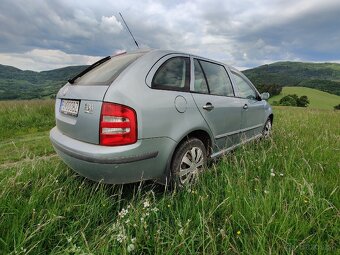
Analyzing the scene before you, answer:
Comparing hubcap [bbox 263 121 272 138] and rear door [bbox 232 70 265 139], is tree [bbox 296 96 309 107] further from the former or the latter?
rear door [bbox 232 70 265 139]

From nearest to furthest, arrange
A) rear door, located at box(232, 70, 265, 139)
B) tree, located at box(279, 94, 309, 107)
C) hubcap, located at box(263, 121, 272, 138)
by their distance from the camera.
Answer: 1. rear door, located at box(232, 70, 265, 139)
2. hubcap, located at box(263, 121, 272, 138)
3. tree, located at box(279, 94, 309, 107)

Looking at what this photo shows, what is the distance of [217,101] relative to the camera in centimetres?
362

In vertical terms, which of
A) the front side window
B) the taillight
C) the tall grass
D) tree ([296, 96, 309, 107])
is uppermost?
the front side window

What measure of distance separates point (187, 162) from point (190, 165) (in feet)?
0.24

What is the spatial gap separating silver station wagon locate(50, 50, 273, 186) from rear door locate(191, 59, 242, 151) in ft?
0.05

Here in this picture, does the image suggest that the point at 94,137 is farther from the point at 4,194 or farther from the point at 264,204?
the point at 264,204

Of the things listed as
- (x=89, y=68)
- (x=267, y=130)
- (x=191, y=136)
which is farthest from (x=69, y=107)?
(x=267, y=130)

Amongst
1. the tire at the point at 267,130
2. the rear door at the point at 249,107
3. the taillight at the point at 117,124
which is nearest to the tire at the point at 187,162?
the taillight at the point at 117,124

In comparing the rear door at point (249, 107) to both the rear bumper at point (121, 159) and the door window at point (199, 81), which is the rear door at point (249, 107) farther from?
the rear bumper at point (121, 159)

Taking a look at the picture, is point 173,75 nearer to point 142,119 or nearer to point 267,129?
point 142,119

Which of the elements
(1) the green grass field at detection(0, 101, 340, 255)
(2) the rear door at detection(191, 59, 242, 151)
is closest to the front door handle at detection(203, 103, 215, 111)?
(2) the rear door at detection(191, 59, 242, 151)

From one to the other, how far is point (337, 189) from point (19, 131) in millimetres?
9722

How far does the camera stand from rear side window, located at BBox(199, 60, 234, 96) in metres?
3.67

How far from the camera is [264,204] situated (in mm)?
2207
